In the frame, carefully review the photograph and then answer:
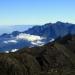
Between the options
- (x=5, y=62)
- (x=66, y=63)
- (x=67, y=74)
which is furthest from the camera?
(x=66, y=63)

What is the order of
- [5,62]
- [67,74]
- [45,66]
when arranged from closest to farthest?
1. [5,62]
2. [67,74]
3. [45,66]

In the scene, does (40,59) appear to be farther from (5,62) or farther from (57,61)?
(5,62)

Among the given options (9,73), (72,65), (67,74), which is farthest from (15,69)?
(72,65)

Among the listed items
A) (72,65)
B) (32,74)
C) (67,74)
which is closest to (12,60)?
(32,74)

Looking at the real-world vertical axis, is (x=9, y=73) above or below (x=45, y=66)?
above

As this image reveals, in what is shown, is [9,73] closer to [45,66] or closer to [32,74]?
[32,74]

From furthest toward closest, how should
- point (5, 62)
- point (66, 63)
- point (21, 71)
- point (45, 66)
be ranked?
point (66, 63) → point (45, 66) → point (5, 62) → point (21, 71)

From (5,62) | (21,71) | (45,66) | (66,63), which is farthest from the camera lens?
(66,63)

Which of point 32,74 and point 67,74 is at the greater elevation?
point 32,74

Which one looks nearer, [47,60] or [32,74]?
[32,74]
